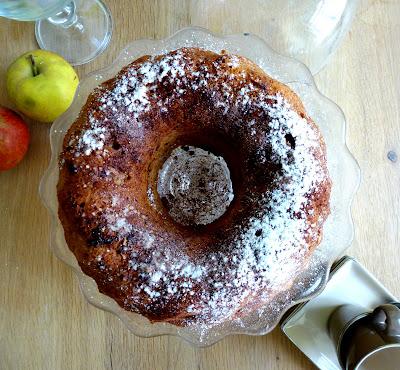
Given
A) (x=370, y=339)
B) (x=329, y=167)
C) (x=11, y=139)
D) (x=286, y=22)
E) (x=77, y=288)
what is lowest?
(x=77, y=288)

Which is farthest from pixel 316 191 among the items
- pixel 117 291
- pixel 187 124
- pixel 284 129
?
pixel 117 291

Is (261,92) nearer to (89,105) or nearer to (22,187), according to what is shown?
(89,105)

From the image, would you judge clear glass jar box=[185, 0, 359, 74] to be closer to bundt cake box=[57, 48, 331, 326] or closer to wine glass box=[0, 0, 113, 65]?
wine glass box=[0, 0, 113, 65]

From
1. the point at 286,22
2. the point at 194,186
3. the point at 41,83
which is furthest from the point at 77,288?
the point at 286,22

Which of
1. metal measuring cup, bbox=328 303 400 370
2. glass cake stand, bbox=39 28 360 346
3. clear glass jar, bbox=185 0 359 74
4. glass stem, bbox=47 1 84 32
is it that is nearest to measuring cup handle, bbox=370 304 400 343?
metal measuring cup, bbox=328 303 400 370

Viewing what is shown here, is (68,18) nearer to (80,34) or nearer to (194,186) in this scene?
(80,34)

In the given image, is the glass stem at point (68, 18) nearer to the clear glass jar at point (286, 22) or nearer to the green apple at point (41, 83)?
the green apple at point (41, 83)
